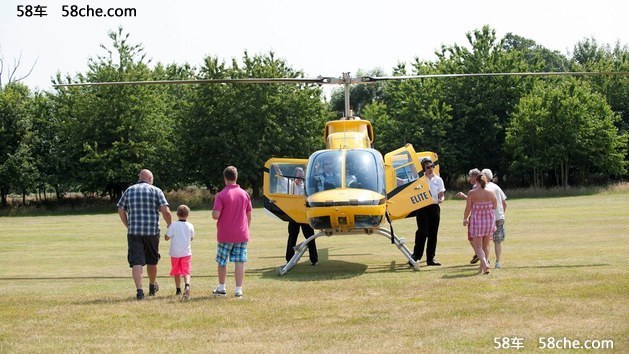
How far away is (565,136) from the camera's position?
60.3 meters

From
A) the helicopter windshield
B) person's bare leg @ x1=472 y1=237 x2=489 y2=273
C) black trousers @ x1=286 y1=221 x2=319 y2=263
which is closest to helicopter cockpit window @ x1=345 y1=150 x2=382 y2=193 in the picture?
the helicopter windshield

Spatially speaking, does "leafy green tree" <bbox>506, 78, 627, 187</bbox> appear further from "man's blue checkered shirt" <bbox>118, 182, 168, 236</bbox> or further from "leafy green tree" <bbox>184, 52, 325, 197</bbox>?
"man's blue checkered shirt" <bbox>118, 182, 168, 236</bbox>

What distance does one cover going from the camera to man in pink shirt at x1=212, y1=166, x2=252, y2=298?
41.3ft

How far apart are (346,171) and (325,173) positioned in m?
0.37

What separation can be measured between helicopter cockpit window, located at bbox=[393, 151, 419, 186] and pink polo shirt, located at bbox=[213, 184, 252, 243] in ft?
16.2

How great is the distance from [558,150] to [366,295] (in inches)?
1973

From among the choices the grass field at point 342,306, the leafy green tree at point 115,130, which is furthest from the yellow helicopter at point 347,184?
the leafy green tree at point 115,130

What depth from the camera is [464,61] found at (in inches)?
2751

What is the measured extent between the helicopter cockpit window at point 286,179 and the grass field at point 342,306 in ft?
5.17

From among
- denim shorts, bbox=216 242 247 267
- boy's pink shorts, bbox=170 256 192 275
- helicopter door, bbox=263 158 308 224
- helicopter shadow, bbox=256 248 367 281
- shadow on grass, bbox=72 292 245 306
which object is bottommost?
helicopter shadow, bbox=256 248 367 281

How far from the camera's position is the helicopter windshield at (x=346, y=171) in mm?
15406

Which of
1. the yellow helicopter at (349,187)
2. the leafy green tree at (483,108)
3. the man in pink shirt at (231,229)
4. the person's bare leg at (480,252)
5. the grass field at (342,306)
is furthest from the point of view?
the leafy green tree at (483,108)

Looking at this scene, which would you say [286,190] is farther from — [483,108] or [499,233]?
[483,108]

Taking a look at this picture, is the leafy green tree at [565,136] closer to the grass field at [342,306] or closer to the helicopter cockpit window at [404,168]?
the grass field at [342,306]
